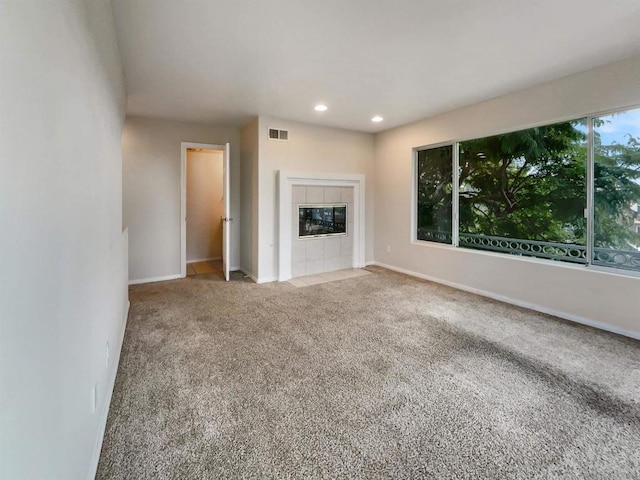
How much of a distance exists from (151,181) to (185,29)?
9.71 ft

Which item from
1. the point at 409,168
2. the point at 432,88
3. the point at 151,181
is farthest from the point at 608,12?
the point at 151,181

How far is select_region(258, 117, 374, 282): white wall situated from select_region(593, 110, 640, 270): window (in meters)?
3.32

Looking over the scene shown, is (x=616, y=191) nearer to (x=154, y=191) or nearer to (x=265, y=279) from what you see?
(x=265, y=279)

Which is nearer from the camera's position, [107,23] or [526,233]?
[107,23]

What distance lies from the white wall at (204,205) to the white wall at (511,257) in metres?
3.35

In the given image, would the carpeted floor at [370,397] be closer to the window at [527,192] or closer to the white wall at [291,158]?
the window at [527,192]

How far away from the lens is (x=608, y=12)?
219 centimetres

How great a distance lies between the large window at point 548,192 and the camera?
118 inches

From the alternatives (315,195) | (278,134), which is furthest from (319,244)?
(278,134)

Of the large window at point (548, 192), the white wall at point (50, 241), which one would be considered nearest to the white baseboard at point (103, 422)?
the white wall at point (50, 241)

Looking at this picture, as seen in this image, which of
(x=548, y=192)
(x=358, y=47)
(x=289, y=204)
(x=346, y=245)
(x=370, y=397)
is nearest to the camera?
(x=370, y=397)

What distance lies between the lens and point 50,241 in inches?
38.4

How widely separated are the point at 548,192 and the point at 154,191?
5339 mm

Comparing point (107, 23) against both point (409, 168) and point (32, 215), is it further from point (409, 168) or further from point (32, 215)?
point (409, 168)
